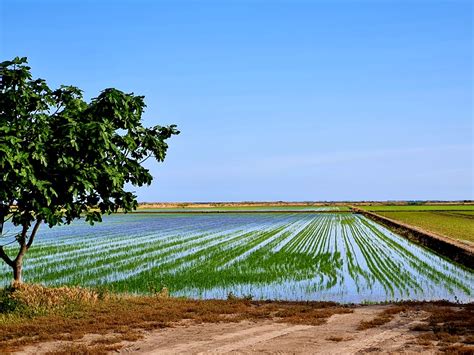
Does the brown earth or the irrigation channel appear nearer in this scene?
the brown earth

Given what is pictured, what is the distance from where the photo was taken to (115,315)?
31.8ft

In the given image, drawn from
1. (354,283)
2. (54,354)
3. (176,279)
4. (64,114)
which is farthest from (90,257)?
(54,354)

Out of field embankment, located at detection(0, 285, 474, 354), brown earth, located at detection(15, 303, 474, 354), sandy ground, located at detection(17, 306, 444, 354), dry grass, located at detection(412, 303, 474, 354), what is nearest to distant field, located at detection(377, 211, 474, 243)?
dry grass, located at detection(412, 303, 474, 354)

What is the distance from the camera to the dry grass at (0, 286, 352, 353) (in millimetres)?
8266

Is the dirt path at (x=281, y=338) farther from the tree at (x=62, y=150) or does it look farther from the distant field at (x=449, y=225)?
the distant field at (x=449, y=225)

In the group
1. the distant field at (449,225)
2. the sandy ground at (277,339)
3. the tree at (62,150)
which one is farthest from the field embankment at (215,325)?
the distant field at (449,225)

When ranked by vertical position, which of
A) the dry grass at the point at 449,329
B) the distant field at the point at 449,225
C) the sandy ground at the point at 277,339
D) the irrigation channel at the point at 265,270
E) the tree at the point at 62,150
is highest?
the tree at the point at 62,150

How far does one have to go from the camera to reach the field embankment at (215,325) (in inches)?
301

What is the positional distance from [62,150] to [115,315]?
3280mm

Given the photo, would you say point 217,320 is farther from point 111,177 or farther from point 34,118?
point 34,118

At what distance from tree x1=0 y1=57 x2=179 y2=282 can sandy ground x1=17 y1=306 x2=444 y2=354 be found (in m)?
2.83

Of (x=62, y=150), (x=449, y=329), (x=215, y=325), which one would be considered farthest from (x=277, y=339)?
(x=62, y=150)

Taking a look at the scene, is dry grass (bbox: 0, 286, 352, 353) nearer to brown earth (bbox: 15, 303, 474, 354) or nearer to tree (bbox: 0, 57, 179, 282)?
brown earth (bbox: 15, 303, 474, 354)

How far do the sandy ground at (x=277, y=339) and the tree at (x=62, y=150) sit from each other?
9.27 feet
